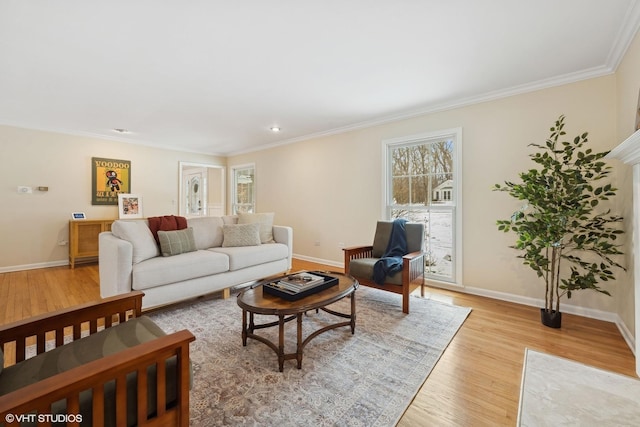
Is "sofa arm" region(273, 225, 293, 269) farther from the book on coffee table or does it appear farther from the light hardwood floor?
the light hardwood floor

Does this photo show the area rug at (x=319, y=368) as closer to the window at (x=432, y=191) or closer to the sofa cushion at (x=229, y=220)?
the window at (x=432, y=191)

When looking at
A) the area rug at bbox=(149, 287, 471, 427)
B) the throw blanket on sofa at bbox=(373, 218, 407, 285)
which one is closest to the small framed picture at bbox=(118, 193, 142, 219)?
the area rug at bbox=(149, 287, 471, 427)

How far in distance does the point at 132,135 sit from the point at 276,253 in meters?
3.83

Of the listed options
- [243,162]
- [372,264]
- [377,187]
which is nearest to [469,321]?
[372,264]

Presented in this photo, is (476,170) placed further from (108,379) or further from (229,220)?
(108,379)

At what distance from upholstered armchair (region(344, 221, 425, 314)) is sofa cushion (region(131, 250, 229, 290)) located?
1498mm

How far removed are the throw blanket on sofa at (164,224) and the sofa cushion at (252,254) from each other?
50 centimetres

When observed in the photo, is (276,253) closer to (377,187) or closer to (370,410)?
(377,187)

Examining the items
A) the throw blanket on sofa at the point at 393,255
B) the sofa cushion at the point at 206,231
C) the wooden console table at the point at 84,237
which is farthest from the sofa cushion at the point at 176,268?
the wooden console table at the point at 84,237

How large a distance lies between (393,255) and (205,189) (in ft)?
19.6

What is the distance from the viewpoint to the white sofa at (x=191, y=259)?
8.44 ft

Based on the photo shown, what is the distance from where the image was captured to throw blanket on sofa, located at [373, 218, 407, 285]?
9.27ft

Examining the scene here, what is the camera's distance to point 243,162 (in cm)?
659

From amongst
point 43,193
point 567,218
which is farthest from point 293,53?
point 43,193
